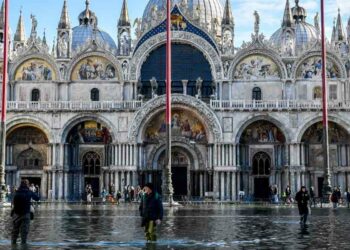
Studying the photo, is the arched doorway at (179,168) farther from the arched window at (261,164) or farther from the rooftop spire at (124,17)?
the rooftop spire at (124,17)

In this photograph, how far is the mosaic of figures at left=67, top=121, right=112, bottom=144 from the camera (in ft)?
179

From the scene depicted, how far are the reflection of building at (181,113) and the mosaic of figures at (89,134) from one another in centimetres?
9

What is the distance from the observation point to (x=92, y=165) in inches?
2190

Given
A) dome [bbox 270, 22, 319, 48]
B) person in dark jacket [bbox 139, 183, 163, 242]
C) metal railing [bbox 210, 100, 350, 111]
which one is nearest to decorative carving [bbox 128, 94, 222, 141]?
metal railing [bbox 210, 100, 350, 111]

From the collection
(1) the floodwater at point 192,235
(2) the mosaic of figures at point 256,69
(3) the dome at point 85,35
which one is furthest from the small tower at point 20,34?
(1) the floodwater at point 192,235

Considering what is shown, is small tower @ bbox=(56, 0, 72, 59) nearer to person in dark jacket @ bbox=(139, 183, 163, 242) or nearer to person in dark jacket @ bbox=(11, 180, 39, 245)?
person in dark jacket @ bbox=(11, 180, 39, 245)

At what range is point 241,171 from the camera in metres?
53.1

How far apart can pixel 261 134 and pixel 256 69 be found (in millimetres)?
5765

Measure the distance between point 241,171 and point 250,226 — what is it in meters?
30.4

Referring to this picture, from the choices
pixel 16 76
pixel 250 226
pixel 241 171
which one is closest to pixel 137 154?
pixel 241 171

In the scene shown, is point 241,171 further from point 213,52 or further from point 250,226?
point 250,226

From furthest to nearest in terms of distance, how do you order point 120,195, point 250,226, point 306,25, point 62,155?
point 306,25, point 62,155, point 120,195, point 250,226

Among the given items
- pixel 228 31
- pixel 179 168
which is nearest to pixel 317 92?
pixel 228 31

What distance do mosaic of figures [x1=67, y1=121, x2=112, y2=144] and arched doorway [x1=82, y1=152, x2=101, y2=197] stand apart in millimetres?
1329
